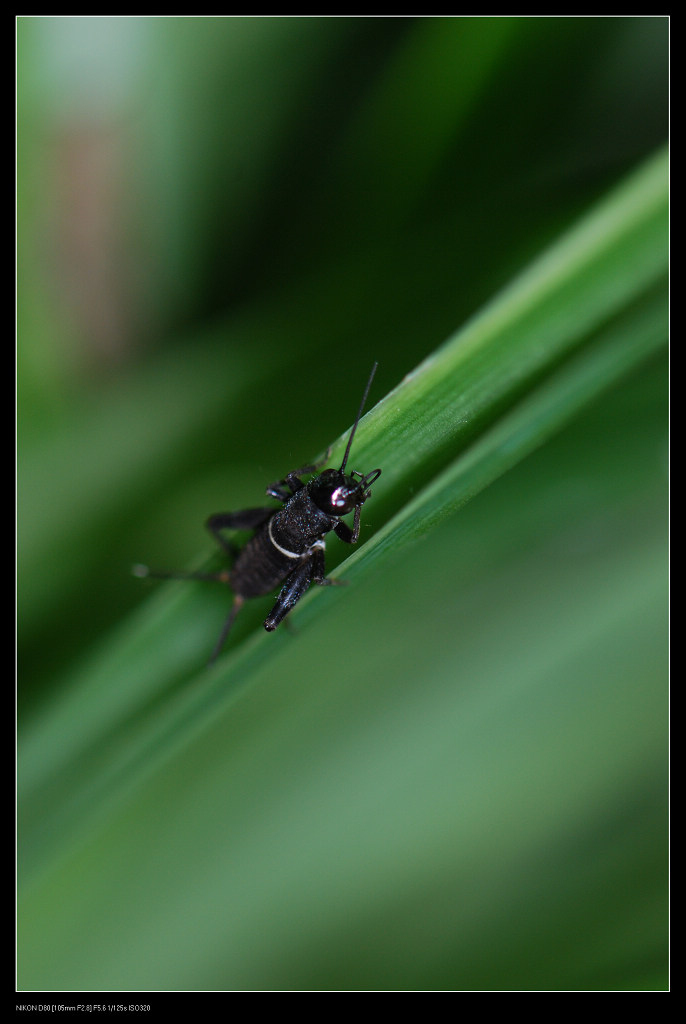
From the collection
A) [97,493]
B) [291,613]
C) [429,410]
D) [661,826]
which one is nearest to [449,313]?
[429,410]

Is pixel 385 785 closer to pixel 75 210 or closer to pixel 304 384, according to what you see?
pixel 304 384

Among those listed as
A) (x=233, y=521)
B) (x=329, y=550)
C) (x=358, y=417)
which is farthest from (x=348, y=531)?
(x=233, y=521)

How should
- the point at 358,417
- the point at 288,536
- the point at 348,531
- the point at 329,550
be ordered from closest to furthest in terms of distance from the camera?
1. the point at 358,417
2. the point at 348,531
3. the point at 329,550
4. the point at 288,536

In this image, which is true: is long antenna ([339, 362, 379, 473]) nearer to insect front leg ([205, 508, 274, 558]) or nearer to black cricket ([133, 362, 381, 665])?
black cricket ([133, 362, 381, 665])

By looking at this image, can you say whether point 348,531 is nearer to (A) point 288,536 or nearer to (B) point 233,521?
(A) point 288,536

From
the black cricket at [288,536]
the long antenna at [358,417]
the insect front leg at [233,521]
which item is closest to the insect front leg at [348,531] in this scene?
the black cricket at [288,536]
